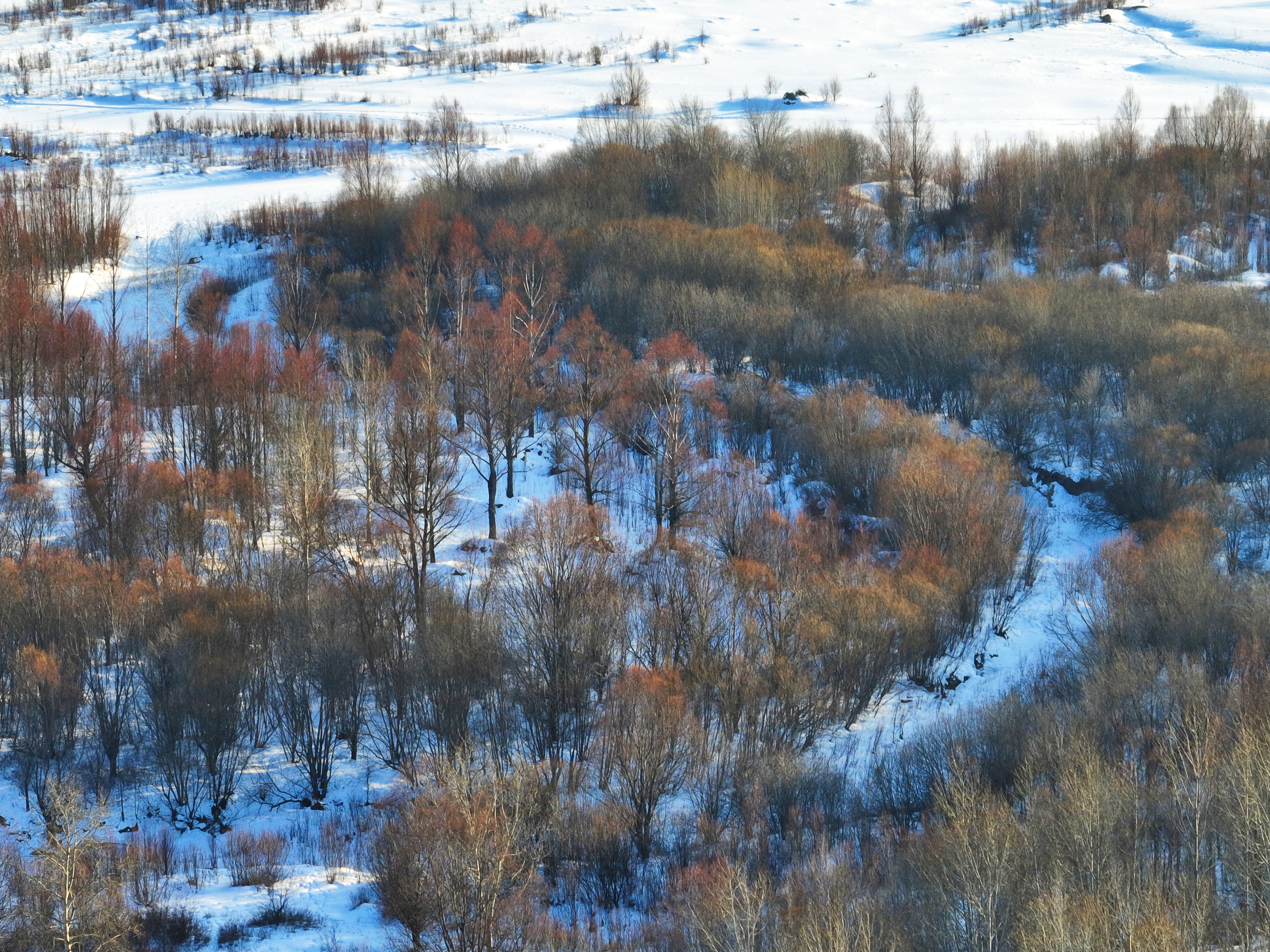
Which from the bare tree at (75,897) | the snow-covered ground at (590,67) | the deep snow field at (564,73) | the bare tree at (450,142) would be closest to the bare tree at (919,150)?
the snow-covered ground at (590,67)

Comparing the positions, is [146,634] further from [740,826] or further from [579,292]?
[579,292]

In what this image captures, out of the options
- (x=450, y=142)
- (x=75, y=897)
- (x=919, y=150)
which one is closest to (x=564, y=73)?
(x=450, y=142)

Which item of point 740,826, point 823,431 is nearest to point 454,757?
point 740,826

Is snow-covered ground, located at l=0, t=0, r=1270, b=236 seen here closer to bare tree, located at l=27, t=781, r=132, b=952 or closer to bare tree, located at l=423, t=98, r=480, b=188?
bare tree, located at l=423, t=98, r=480, b=188

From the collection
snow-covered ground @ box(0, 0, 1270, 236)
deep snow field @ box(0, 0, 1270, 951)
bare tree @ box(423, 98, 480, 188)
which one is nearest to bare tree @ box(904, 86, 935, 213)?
snow-covered ground @ box(0, 0, 1270, 236)

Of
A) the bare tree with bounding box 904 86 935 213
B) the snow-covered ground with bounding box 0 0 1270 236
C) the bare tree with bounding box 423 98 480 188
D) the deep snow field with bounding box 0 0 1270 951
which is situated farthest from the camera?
the snow-covered ground with bounding box 0 0 1270 236

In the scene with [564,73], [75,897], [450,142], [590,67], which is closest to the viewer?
[75,897]

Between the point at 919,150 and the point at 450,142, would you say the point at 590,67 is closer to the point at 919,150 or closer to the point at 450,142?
the point at 450,142

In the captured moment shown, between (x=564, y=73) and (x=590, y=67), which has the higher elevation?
(x=590, y=67)

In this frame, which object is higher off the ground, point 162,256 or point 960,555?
point 162,256
